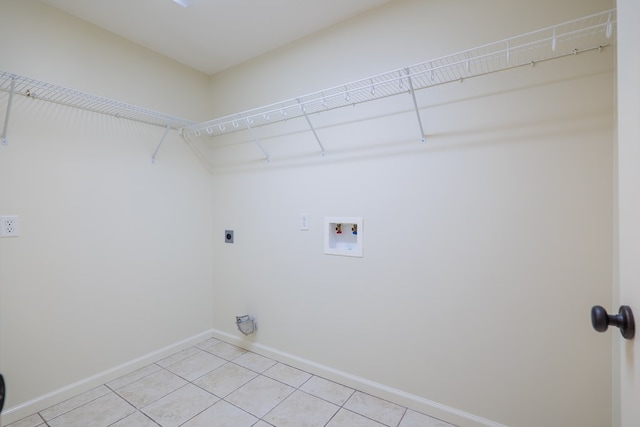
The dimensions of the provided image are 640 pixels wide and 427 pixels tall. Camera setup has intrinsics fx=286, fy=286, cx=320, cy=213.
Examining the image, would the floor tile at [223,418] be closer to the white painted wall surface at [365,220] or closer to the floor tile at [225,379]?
the floor tile at [225,379]

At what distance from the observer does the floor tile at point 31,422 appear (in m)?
1.62

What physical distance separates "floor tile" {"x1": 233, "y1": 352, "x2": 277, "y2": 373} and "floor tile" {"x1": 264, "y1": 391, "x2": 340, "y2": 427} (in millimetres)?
446

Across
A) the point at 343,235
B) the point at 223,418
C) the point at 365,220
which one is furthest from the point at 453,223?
the point at 223,418

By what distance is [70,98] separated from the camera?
6.14ft

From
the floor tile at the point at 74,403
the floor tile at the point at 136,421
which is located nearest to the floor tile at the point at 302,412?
the floor tile at the point at 136,421

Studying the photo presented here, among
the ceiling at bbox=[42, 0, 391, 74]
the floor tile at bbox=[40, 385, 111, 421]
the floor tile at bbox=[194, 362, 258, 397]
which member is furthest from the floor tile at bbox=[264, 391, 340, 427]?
the ceiling at bbox=[42, 0, 391, 74]

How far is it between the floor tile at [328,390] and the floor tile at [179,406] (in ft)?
2.04

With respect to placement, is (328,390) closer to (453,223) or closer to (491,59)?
(453,223)

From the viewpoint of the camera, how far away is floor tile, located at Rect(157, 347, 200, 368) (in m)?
2.32

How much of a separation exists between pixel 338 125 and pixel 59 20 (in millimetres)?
1929

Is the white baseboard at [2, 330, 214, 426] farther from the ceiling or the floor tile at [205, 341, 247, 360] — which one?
the ceiling

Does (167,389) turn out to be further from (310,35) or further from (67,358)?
(310,35)

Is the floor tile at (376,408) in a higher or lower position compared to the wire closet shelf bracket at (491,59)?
lower

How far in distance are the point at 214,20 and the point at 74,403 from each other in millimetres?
2691
